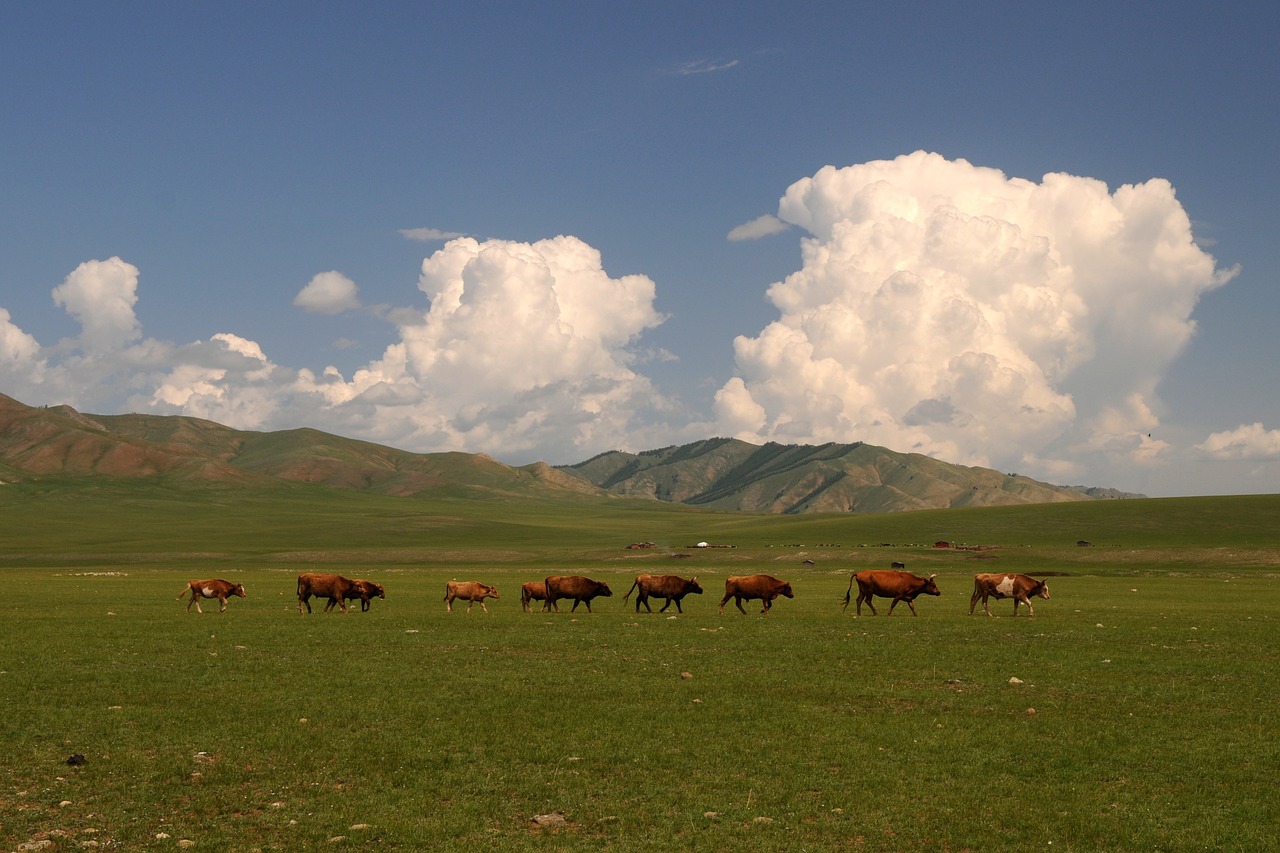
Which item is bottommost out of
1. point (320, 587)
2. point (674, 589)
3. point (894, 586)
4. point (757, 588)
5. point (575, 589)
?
point (320, 587)

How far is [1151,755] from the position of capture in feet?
52.4

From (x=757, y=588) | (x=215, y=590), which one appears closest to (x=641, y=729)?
(x=757, y=588)

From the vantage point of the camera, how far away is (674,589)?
1567 inches

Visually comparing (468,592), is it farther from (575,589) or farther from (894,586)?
(894,586)

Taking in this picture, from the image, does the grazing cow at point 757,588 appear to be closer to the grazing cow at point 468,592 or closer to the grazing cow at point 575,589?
the grazing cow at point 575,589

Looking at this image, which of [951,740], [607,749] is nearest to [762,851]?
[607,749]

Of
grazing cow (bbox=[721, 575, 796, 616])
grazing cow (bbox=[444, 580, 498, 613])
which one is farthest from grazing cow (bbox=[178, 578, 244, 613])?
grazing cow (bbox=[721, 575, 796, 616])

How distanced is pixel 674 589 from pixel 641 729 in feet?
73.3

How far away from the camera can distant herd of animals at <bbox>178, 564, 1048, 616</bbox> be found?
125 feet

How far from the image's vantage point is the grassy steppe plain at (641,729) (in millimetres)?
12766

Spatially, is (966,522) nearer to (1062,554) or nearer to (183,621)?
(1062,554)

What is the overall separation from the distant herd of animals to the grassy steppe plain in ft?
3.55

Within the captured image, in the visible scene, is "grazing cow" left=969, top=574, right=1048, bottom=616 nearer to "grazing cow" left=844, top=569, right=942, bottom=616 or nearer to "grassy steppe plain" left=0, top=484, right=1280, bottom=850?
"grassy steppe plain" left=0, top=484, right=1280, bottom=850

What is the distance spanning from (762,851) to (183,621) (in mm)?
29114
